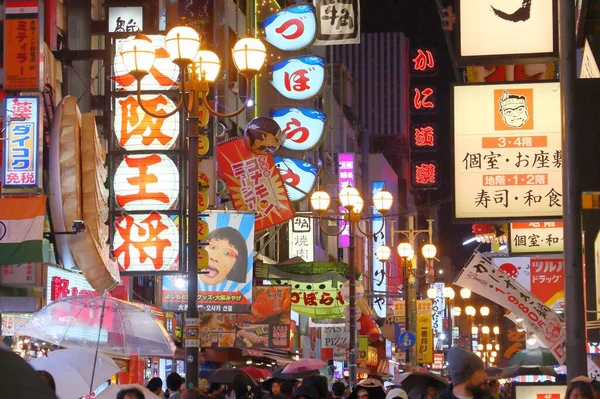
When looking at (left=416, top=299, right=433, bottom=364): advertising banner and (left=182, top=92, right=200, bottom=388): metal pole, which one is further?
(left=416, top=299, right=433, bottom=364): advertising banner

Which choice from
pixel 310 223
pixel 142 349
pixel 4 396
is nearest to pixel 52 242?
pixel 142 349

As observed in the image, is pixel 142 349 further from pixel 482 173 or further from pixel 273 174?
pixel 273 174

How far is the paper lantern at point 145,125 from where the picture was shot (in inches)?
794

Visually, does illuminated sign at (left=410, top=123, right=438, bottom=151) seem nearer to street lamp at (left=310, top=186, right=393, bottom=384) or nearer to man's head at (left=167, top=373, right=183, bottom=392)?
street lamp at (left=310, top=186, right=393, bottom=384)

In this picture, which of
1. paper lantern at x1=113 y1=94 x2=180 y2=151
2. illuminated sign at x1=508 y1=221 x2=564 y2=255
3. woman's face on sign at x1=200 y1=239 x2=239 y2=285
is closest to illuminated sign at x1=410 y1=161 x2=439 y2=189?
woman's face on sign at x1=200 y1=239 x2=239 y2=285

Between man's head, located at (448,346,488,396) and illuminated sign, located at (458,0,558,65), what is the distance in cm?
631

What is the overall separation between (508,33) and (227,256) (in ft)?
47.3

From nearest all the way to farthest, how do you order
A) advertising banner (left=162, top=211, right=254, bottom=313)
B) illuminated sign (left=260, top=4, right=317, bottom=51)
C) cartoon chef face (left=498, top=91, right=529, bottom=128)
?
cartoon chef face (left=498, top=91, right=529, bottom=128)
advertising banner (left=162, top=211, right=254, bottom=313)
illuminated sign (left=260, top=4, right=317, bottom=51)

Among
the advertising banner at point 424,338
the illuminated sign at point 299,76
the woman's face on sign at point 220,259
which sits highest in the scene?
the illuminated sign at point 299,76

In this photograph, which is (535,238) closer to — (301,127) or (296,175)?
(296,175)

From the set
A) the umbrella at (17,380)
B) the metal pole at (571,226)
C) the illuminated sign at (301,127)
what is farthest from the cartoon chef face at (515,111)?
the illuminated sign at (301,127)

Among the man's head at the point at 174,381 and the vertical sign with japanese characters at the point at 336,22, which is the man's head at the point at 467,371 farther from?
the vertical sign with japanese characters at the point at 336,22

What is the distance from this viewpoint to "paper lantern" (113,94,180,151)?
20156 mm

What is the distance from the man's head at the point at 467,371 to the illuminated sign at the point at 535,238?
50.1 ft
